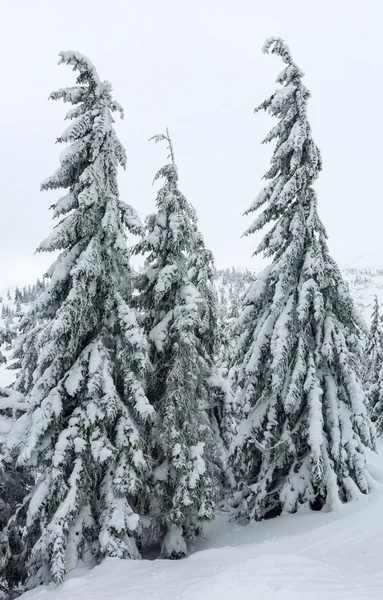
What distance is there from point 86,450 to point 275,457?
5.63 meters

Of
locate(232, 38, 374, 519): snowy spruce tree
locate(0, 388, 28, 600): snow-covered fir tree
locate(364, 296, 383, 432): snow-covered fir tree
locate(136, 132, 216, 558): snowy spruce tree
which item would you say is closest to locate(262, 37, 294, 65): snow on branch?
locate(232, 38, 374, 519): snowy spruce tree

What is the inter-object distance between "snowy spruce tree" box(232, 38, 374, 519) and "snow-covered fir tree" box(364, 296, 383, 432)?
2266cm

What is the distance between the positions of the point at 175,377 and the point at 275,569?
560 cm

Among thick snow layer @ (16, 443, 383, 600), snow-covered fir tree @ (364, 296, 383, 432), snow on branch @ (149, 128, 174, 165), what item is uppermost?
snow on branch @ (149, 128, 174, 165)

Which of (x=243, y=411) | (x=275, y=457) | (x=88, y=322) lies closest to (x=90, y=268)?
(x=88, y=322)

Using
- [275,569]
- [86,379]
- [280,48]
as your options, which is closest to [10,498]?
[86,379]

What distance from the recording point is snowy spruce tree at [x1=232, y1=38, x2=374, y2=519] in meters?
11.4

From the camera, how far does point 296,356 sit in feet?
39.5

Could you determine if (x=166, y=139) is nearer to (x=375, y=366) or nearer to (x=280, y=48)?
(x=280, y=48)

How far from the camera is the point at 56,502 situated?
9742mm

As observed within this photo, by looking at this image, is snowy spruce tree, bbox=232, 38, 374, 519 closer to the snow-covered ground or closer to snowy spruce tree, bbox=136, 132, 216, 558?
the snow-covered ground

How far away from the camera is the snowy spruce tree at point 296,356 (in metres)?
11.4

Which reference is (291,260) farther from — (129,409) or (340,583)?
(340,583)

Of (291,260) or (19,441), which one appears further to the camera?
(291,260)
